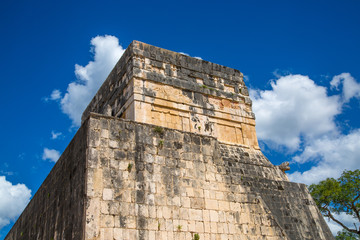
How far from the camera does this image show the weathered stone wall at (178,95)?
12.0 meters

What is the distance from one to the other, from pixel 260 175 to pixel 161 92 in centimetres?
426

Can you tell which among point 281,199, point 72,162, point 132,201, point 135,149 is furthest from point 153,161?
point 281,199

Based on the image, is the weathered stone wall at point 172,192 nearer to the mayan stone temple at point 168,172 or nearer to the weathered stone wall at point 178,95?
the mayan stone temple at point 168,172

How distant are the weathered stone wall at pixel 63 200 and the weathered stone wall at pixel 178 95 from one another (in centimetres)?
264

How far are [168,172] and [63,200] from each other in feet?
9.02

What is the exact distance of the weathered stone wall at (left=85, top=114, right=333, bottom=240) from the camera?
8.10 metres

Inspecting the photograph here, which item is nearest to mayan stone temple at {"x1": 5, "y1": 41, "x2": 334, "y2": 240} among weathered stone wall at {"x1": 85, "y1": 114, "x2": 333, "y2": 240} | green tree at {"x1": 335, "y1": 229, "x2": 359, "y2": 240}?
weathered stone wall at {"x1": 85, "y1": 114, "x2": 333, "y2": 240}

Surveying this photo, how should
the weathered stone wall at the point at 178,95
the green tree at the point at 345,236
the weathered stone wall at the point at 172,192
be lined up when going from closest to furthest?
the weathered stone wall at the point at 172,192, the weathered stone wall at the point at 178,95, the green tree at the point at 345,236

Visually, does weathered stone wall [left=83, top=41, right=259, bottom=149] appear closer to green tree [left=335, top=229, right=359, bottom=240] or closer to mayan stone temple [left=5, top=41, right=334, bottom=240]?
mayan stone temple [left=5, top=41, right=334, bottom=240]

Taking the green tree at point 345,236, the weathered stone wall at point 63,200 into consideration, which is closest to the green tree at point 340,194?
the green tree at point 345,236

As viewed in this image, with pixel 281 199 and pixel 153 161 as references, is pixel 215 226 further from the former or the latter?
pixel 281 199

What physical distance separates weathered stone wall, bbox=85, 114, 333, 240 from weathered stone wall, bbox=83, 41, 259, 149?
195 cm

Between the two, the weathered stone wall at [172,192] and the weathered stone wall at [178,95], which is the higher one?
the weathered stone wall at [178,95]

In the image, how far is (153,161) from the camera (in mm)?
9133
